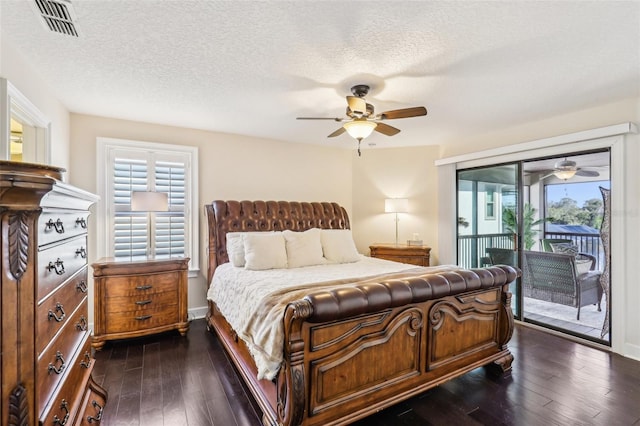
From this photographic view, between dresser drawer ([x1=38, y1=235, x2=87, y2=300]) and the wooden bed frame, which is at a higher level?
dresser drawer ([x1=38, y1=235, x2=87, y2=300])

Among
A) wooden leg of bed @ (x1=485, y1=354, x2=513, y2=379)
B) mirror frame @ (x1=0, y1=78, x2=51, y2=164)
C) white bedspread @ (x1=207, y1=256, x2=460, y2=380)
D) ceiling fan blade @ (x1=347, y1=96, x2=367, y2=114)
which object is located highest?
ceiling fan blade @ (x1=347, y1=96, x2=367, y2=114)

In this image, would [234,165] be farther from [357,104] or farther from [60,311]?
[60,311]

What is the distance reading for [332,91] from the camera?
9.59ft

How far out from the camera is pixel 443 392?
2.38 meters

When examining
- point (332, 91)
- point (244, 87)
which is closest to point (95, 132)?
point (244, 87)

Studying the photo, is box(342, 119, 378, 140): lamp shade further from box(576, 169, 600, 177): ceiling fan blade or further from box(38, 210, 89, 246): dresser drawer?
box(576, 169, 600, 177): ceiling fan blade

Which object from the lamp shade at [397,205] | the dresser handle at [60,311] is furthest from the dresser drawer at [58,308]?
the lamp shade at [397,205]

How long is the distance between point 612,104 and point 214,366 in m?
4.84

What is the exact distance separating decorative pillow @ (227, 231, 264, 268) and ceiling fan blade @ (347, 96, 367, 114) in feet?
6.28

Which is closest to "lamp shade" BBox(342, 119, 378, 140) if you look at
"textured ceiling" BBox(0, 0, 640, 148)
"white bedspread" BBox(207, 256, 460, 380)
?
"textured ceiling" BBox(0, 0, 640, 148)

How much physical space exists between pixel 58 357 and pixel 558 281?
479 cm

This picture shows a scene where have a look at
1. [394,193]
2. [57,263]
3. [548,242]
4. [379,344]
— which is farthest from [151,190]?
[548,242]

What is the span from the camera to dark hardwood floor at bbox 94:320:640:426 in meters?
2.07

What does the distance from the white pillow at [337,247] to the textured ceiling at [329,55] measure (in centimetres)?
152
